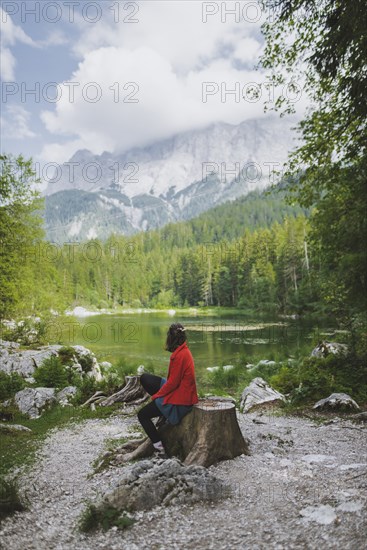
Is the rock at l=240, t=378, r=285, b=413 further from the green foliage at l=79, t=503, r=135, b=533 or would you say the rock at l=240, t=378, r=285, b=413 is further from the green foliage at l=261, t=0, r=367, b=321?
the green foliage at l=79, t=503, r=135, b=533

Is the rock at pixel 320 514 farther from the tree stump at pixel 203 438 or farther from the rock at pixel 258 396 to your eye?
the rock at pixel 258 396

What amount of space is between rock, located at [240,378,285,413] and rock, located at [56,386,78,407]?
5013mm

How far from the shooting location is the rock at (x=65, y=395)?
36.6ft

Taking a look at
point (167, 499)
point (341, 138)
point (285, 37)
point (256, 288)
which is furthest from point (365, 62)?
point (256, 288)

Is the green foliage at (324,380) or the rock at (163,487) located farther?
the green foliage at (324,380)

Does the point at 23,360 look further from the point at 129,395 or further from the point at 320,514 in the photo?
the point at 320,514

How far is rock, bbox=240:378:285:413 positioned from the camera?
406 inches

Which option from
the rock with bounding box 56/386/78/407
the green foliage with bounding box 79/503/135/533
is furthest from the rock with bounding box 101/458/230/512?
the rock with bounding box 56/386/78/407

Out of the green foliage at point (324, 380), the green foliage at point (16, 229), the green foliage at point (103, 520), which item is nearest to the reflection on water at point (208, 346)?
the green foliage at point (16, 229)

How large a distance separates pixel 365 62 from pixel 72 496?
8.41 metres

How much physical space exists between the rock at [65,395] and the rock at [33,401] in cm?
21

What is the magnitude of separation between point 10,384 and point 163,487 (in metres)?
8.87

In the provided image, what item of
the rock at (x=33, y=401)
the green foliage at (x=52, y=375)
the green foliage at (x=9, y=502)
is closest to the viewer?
the green foliage at (x=9, y=502)

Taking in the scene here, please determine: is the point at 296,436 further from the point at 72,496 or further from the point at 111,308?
the point at 111,308
